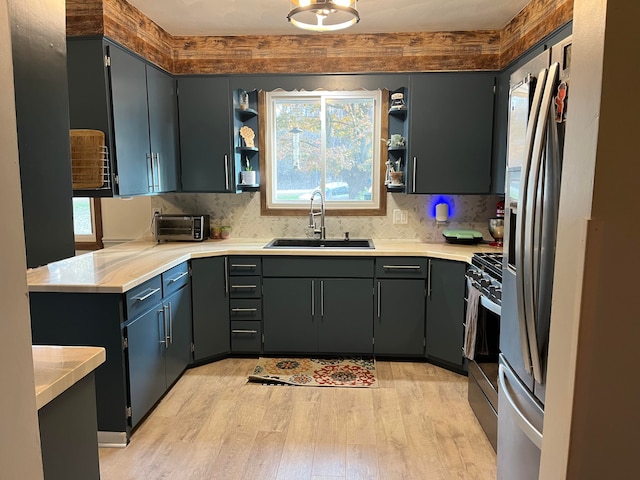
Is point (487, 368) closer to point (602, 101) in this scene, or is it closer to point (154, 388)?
point (154, 388)

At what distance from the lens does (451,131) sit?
352 cm

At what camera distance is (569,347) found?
0.60 metres

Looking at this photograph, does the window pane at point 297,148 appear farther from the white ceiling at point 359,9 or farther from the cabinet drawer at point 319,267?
the cabinet drawer at point 319,267

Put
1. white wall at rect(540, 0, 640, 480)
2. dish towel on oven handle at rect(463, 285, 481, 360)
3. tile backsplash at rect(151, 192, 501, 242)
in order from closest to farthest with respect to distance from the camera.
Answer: white wall at rect(540, 0, 640, 480) < dish towel on oven handle at rect(463, 285, 481, 360) < tile backsplash at rect(151, 192, 501, 242)

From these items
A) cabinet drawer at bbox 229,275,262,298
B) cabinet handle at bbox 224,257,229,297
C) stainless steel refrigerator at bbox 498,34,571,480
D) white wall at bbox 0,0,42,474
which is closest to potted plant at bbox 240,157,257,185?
cabinet handle at bbox 224,257,229,297

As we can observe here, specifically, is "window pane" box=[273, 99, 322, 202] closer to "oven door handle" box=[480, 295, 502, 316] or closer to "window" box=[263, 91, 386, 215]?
"window" box=[263, 91, 386, 215]

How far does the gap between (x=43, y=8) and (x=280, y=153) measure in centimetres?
298

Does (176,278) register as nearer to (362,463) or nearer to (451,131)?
(362,463)

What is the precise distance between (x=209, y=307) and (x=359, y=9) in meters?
2.35

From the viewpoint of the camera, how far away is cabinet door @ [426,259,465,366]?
10.6 ft

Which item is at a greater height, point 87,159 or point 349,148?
point 349,148

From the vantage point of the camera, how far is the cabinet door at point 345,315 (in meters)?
3.48

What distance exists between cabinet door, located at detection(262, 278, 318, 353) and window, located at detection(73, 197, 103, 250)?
1.67m

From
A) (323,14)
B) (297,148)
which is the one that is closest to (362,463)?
(323,14)
